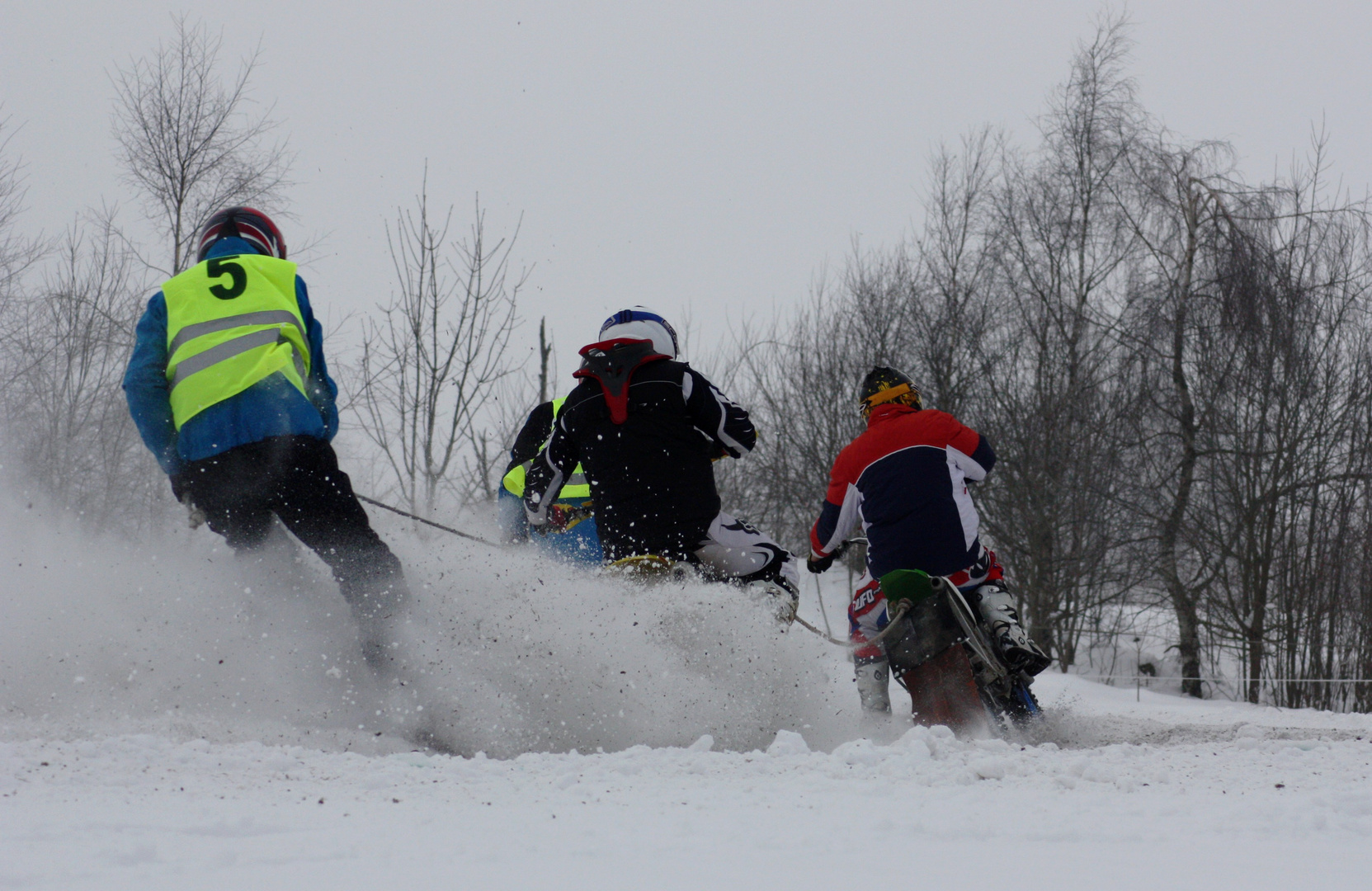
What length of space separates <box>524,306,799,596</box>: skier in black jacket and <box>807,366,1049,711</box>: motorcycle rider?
664mm

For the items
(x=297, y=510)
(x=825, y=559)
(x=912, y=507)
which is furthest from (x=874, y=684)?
(x=297, y=510)

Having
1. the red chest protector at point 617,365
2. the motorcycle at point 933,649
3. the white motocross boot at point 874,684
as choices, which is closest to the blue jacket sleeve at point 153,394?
the red chest protector at point 617,365

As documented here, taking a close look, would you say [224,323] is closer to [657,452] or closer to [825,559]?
[657,452]

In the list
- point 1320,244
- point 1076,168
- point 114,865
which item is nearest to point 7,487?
point 114,865

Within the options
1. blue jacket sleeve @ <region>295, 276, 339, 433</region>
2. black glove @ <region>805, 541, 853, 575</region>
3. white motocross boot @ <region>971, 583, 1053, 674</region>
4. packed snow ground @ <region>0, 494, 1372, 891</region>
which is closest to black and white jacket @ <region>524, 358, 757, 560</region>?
packed snow ground @ <region>0, 494, 1372, 891</region>

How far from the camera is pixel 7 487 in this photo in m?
4.74

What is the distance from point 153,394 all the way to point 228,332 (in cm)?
37

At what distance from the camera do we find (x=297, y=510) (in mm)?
3857

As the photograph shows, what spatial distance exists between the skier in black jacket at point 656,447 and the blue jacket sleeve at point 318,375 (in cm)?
97

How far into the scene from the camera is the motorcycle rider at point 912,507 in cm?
448

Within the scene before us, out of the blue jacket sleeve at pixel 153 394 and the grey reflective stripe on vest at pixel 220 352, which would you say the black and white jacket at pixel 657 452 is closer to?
the grey reflective stripe on vest at pixel 220 352

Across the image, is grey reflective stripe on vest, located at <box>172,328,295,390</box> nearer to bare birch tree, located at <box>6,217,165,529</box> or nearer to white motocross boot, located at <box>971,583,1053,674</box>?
white motocross boot, located at <box>971,583,1053,674</box>

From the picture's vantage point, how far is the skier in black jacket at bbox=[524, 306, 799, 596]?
12.8 feet

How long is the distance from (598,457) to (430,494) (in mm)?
7772
